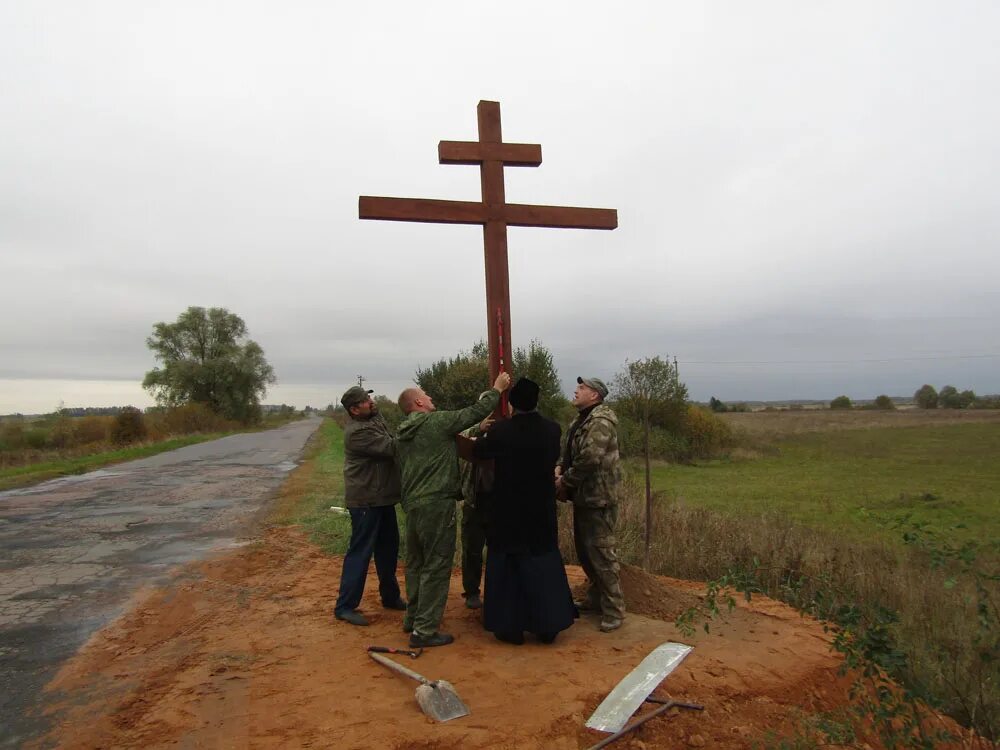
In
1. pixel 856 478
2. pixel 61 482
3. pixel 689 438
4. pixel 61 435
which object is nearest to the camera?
pixel 61 482

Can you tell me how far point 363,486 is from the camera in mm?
5375

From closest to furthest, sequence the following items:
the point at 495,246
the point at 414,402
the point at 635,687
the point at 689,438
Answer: the point at 635,687
the point at 414,402
the point at 495,246
the point at 689,438

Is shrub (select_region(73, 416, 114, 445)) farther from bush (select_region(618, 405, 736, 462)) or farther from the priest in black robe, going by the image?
the priest in black robe

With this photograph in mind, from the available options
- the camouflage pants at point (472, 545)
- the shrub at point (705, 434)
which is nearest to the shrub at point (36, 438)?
the shrub at point (705, 434)

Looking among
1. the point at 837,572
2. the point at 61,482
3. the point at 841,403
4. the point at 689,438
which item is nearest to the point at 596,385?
the point at 837,572

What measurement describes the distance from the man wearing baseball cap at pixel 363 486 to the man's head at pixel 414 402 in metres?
0.37

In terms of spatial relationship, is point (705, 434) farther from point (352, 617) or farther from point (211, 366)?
point (211, 366)

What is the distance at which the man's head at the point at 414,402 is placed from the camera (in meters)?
5.09

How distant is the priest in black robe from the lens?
15.4 feet

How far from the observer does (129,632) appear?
213 inches

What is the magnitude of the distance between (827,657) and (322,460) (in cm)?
2020

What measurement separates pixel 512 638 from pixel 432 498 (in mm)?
1149

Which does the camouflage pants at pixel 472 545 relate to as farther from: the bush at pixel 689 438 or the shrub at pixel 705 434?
the shrub at pixel 705 434

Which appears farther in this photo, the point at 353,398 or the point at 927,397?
the point at 927,397
